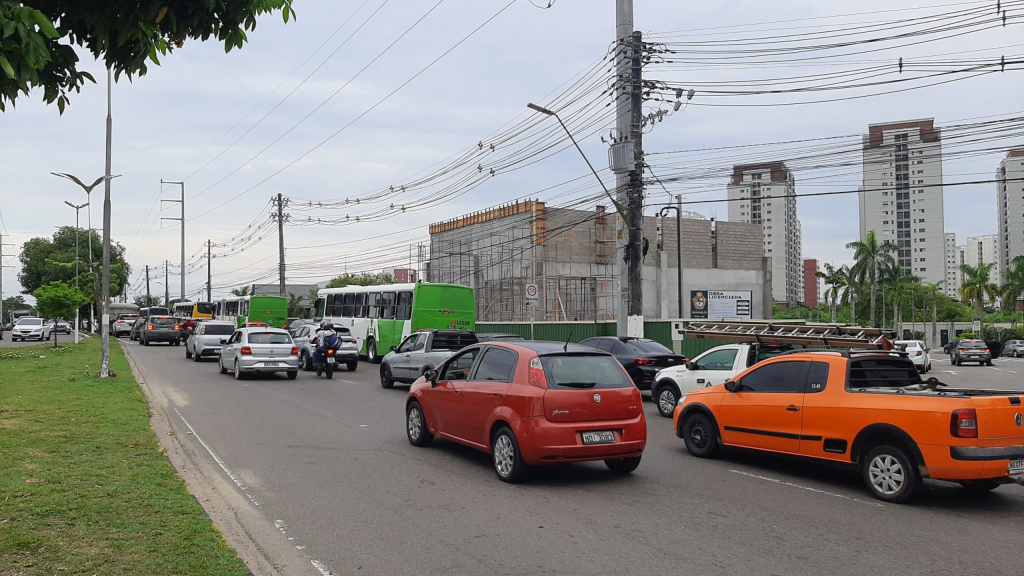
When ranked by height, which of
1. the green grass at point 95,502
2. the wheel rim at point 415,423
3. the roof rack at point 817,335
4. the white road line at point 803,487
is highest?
the roof rack at point 817,335

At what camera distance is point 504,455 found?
9.01 m

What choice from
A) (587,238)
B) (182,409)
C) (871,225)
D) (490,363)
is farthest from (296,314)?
(871,225)

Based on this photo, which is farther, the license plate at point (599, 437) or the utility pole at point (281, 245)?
the utility pole at point (281, 245)

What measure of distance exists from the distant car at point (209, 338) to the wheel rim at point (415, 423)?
839 inches

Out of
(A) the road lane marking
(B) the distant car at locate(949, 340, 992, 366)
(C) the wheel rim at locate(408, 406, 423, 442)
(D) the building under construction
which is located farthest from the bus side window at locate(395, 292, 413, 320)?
(B) the distant car at locate(949, 340, 992, 366)

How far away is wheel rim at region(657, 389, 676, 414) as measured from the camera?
15586 millimetres

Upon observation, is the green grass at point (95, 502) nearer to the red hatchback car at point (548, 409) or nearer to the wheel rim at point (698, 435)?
the red hatchback car at point (548, 409)

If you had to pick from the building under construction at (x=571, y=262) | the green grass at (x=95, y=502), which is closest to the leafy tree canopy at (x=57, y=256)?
the building under construction at (x=571, y=262)

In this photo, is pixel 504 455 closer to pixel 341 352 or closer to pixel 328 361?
pixel 328 361

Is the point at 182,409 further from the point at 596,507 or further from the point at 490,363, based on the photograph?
the point at 596,507

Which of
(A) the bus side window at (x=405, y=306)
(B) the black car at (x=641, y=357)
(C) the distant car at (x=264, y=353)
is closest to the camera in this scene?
(B) the black car at (x=641, y=357)

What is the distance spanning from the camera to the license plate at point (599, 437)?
876 cm

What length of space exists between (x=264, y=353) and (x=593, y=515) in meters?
17.1

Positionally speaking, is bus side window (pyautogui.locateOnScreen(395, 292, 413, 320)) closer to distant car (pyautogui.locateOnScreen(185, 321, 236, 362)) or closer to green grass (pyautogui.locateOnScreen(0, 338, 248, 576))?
distant car (pyautogui.locateOnScreen(185, 321, 236, 362))
